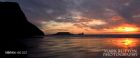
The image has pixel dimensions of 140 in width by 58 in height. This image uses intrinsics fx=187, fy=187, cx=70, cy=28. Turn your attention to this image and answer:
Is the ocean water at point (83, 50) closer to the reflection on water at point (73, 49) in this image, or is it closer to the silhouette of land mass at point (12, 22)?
the reflection on water at point (73, 49)

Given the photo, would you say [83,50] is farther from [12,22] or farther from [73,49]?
[12,22]

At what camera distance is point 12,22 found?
86.4 meters

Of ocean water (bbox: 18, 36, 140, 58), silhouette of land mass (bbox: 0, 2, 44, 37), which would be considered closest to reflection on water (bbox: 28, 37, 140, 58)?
ocean water (bbox: 18, 36, 140, 58)

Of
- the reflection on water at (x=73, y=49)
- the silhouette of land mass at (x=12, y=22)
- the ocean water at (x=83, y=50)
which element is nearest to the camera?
the ocean water at (x=83, y=50)

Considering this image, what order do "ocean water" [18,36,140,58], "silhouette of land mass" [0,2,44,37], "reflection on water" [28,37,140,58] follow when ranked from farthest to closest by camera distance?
"silhouette of land mass" [0,2,44,37] → "reflection on water" [28,37,140,58] → "ocean water" [18,36,140,58]

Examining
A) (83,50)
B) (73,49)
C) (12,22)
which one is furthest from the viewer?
(12,22)

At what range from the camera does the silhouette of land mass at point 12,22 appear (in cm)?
8303

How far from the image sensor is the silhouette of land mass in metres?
83.0

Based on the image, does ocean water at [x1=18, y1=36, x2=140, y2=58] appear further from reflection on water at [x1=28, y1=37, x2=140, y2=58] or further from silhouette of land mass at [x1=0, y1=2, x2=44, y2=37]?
silhouette of land mass at [x1=0, y1=2, x2=44, y2=37]

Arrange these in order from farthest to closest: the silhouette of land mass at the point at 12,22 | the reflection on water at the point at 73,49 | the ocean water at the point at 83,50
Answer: the silhouette of land mass at the point at 12,22 → the reflection on water at the point at 73,49 → the ocean water at the point at 83,50

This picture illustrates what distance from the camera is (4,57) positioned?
19.6 metres

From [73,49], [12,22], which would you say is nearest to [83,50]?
[73,49]

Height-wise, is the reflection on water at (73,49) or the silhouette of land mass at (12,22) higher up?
the silhouette of land mass at (12,22)

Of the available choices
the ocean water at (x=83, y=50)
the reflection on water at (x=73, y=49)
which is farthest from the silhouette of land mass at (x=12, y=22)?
the ocean water at (x=83, y=50)
